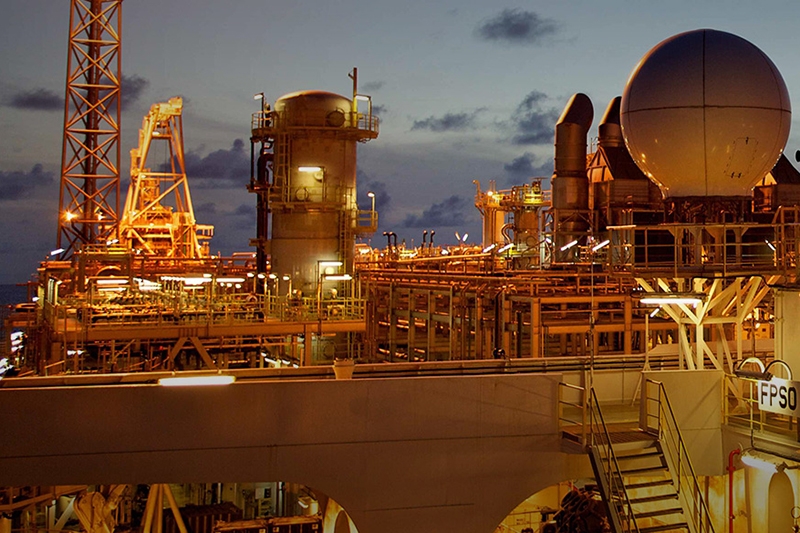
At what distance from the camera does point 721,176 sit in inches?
684

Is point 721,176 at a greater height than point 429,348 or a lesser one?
greater

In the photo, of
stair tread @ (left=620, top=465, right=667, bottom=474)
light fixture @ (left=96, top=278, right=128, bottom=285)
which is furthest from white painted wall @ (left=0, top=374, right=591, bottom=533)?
light fixture @ (left=96, top=278, right=128, bottom=285)

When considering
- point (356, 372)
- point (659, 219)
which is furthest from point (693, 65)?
point (659, 219)

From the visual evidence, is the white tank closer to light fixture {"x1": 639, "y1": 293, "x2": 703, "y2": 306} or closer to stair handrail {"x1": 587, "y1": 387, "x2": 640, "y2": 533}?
light fixture {"x1": 639, "y1": 293, "x2": 703, "y2": 306}

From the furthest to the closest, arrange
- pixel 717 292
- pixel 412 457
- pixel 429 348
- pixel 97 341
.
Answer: pixel 429 348, pixel 97 341, pixel 717 292, pixel 412 457

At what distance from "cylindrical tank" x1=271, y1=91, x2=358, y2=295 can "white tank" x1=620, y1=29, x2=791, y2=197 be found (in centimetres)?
1784

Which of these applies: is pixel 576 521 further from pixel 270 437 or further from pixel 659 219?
pixel 659 219

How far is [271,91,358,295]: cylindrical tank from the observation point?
1331 inches

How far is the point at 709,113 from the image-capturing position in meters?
16.9

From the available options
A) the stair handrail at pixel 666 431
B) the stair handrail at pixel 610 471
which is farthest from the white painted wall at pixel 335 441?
the stair handrail at pixel 666 431

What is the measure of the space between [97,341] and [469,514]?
A: 1669 centimetres

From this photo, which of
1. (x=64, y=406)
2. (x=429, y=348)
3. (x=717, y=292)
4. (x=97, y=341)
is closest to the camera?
(x=64, y=406)

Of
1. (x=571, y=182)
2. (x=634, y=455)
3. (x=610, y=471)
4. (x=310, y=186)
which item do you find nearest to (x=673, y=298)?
(x=634, y=455)

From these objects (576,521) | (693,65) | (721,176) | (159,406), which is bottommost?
(576,521)
